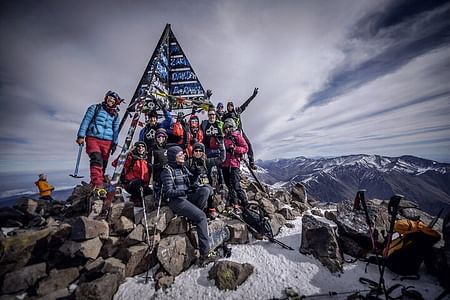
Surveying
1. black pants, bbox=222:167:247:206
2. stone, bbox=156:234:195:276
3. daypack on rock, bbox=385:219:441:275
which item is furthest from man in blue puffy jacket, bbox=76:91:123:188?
daypack on rock, bbox=385:219:441:275

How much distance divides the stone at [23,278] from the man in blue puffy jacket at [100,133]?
253cm

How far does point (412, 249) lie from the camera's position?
4367 millimetres

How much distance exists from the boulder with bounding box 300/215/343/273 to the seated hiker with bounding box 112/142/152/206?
579cm

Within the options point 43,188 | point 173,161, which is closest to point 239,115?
point 173,161

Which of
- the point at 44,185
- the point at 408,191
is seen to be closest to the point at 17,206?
the point at 44,185

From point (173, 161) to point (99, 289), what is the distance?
3.61m

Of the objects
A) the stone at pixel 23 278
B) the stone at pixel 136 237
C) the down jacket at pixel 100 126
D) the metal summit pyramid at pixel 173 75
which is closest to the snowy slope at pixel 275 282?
the stone at pixel 136 237

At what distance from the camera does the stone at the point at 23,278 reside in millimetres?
4051

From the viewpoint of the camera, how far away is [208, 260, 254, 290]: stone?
4355mm

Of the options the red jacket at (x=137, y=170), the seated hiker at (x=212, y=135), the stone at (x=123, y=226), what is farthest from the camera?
the seated hiker at (x=212, y=135)

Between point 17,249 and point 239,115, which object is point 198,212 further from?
point 239,115

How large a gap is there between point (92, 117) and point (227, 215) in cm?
632

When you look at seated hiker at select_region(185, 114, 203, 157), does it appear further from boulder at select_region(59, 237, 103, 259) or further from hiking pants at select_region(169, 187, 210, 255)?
boulder at select_region(59, 237, 103, 259)

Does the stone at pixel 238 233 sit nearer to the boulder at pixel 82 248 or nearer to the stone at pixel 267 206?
the stone at pixel 267 206
